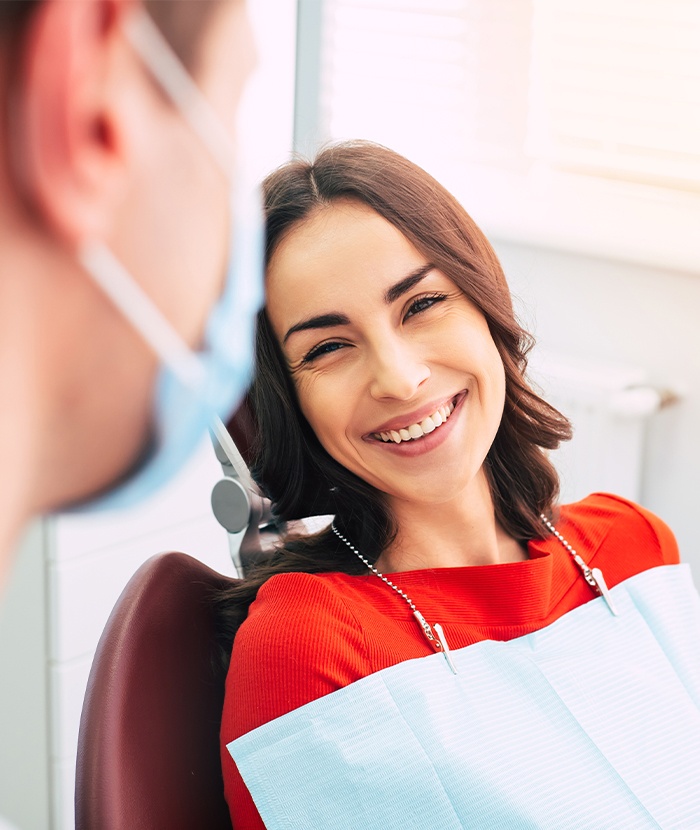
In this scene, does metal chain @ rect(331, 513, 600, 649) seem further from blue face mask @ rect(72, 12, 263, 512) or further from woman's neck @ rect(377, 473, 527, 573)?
blue face mask @ rect(72, 12, 263, 512)

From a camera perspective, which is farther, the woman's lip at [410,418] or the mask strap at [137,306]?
the woman's lip at [410,418]

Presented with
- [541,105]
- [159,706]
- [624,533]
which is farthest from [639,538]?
[541,105]

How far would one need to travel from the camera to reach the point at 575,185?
1939mm

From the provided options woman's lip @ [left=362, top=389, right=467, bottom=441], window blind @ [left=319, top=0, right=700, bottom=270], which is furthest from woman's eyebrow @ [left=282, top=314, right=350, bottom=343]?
window blind @ [left=319, top=0, right=700, bottom=270]

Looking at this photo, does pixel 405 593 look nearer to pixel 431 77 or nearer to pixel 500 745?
pixel 500 745

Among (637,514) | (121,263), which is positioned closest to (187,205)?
(121,263)

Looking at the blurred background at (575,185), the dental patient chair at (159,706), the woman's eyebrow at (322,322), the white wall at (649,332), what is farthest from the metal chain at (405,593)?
the white wall at (649,332)

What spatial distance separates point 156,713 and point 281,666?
0.11 metres

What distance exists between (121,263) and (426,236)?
90 cm

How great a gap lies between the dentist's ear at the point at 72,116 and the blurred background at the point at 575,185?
141 cm

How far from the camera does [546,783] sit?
96cm

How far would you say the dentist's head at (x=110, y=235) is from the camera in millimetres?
138

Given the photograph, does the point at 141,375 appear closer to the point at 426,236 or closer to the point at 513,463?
the point at 426,236

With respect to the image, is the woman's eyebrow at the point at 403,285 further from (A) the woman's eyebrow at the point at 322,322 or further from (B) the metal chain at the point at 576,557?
(B) the metal chain at the point at 576,557
